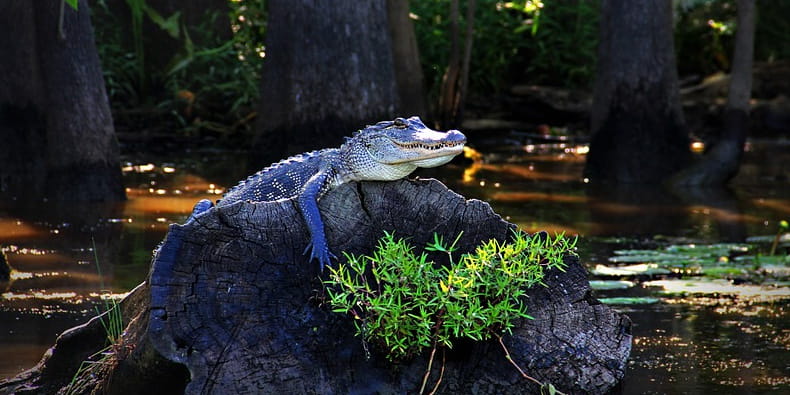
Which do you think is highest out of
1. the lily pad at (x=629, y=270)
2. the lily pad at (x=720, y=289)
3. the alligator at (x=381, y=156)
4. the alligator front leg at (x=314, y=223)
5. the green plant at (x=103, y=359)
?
the alligator at (x=381, y=156)

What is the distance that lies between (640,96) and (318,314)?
10.4 metres

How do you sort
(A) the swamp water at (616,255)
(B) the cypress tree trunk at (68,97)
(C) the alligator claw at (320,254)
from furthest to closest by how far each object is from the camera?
(B) the cypress tree trunk at (68,97) → (A) the swamp water at (616,255) → (C) the alligator claw at (320,254)

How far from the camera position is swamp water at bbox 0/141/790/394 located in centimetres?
687

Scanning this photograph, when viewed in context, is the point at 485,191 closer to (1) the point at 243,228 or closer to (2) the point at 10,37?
(2) the point at 10,37

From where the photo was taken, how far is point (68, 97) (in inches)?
468

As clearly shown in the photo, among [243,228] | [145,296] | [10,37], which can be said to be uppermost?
[10,37]

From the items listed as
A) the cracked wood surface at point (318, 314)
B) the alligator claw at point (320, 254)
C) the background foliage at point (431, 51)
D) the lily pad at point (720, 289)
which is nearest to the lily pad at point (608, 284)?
the lily pad at point (720, 289)

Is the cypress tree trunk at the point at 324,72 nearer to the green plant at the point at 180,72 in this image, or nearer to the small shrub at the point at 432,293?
the green plant at the point at 180,72

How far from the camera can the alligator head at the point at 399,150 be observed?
5512 mm

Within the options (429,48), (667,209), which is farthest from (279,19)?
(429,48)

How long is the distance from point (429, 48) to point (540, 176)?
609 centimetres

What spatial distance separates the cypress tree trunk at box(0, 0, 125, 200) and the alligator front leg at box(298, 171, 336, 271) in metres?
6.79

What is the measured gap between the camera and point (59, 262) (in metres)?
9.20

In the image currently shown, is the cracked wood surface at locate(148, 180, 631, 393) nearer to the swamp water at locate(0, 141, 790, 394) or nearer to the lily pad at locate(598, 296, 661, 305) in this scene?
the swamp water at locate(0, 141, 790, 394)
